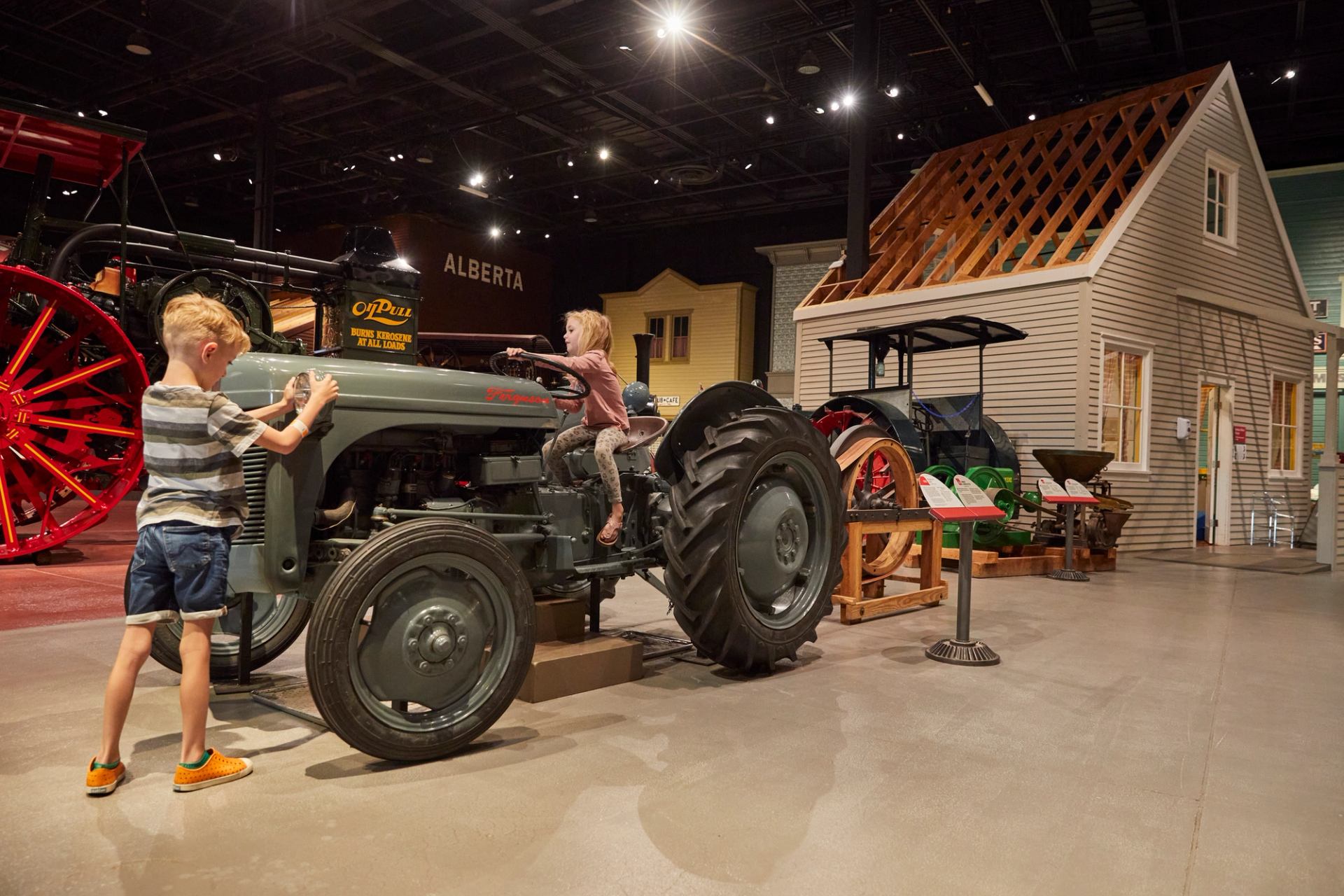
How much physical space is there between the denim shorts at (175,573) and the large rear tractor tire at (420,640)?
35 centimetres

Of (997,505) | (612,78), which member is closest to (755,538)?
(997,505)

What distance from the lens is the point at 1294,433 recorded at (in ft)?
45.4

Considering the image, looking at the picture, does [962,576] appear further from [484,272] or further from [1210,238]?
[484,272]

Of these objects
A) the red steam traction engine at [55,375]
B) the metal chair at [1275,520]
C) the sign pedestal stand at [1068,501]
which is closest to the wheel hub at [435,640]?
the red steam traction engine at [55,375]

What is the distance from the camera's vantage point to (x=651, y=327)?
21.8 meters

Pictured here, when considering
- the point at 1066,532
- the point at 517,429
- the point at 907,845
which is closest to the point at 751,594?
the point at 517,429

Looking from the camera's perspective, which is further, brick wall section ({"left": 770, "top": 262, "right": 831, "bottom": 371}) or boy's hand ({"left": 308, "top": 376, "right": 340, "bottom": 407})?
brick wall section ({"left": 770, "top": 262, "right": 831, "bottom": 371})

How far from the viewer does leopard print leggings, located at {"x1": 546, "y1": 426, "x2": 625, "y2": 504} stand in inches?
154

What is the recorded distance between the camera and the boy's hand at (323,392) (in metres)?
2.66

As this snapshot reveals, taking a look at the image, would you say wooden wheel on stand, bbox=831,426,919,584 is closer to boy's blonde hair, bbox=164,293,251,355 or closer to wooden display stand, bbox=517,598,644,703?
wooden display stand, bbox=517,598,644,703

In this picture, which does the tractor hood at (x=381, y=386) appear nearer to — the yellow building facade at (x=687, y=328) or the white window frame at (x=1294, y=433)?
the white window frame at (x=1294, y=433)

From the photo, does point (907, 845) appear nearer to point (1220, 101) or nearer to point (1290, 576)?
point (1290, 576)

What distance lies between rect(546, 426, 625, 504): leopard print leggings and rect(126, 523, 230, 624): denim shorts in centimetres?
165

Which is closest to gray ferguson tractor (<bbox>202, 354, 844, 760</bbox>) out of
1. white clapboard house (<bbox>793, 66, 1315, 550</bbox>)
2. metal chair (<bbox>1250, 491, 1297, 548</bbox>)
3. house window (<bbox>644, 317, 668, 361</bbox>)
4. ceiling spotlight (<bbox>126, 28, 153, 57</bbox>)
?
white clapboard house (<bbox>793, 66, 1315, 550</bbox>)
